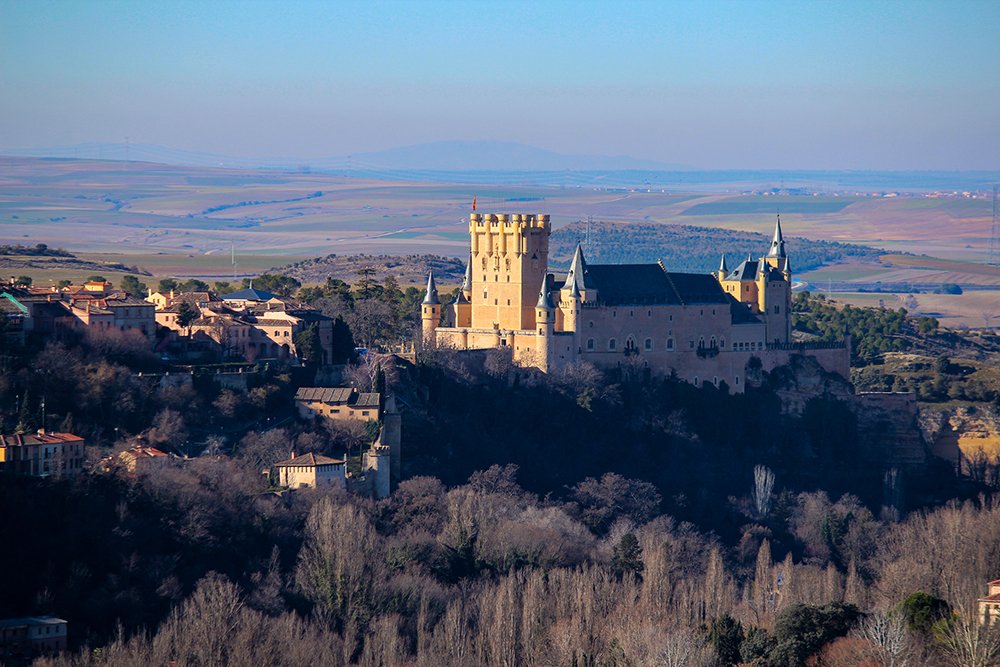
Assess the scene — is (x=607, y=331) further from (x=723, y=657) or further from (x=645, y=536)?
(x=723, y=657)

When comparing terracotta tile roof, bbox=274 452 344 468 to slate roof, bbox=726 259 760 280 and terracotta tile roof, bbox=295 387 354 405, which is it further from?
slate roof, bbox=726 259 760 280

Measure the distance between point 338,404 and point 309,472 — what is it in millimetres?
5760

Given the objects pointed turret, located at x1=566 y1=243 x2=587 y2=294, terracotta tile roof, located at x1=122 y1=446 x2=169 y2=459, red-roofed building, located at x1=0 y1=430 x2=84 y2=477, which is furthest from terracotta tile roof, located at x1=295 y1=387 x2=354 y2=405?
pointed turret, located at x1=566 y1=243 x2=587 y2=294

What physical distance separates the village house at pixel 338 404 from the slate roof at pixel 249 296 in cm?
1192

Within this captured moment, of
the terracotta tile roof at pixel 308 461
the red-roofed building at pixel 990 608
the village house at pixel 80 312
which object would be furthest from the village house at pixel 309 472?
the red-roofed building at pixel 990 608

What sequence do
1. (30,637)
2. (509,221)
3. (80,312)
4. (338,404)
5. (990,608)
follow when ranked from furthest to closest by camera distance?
1. (509,221)
2. (80,312)
3. (338,404)
4. (990,608)
5. (30,637)

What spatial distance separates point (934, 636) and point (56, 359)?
31671mm

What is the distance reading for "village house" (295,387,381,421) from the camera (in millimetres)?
Result: 74812

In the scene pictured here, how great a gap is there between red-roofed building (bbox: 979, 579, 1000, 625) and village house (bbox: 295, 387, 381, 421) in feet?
78.4

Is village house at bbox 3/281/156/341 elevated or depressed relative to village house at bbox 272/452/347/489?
elevated

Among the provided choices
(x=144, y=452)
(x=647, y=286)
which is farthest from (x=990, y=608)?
(x=647, y=286)

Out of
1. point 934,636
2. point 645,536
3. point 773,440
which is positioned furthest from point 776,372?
point 934,636

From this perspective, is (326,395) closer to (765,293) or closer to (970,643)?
(765,293)

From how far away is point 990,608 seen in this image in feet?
185
